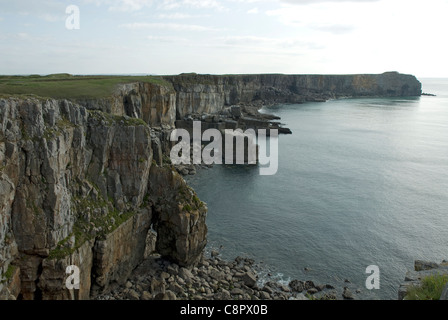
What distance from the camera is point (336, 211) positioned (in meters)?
47.4

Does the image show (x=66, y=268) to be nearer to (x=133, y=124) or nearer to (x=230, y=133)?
(x=133, y=124)

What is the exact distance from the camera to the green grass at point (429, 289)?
1550 centimetres

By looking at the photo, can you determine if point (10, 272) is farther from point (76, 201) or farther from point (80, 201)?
point (80, 201)

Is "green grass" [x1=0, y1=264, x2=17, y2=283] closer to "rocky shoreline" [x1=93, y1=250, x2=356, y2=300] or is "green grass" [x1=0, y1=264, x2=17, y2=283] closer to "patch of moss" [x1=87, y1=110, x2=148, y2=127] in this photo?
"rocky shoreline" [x1=93, y1=250, x2=356, y2=300]

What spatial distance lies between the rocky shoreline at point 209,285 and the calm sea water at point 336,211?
1.71 metres

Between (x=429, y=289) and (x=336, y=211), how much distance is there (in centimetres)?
3158

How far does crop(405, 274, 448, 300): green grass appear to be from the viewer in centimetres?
1550

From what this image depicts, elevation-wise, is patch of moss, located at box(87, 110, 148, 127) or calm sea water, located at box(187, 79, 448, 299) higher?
patch of moss, located at box(87, 110, 148, 127)

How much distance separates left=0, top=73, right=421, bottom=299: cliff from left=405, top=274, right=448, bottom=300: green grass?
17.9m

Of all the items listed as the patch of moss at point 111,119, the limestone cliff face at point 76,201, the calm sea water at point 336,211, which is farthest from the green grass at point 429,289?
the patch of moss at point 111,119

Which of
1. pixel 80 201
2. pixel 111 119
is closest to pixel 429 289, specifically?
pixel 80 201

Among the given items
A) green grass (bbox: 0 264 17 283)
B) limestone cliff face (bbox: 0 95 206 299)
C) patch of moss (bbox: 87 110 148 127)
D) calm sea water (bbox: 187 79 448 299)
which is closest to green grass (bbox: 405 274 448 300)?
calm sea water (bbox: 187 79 448 299)
